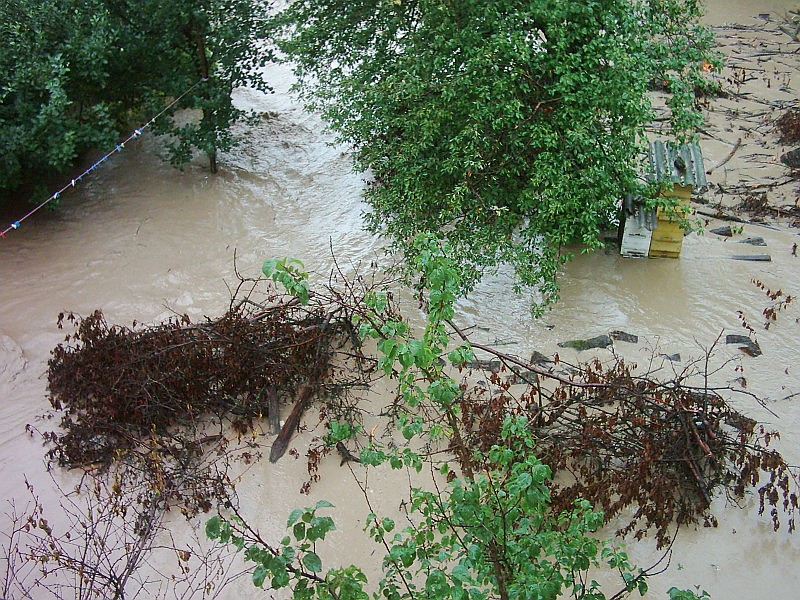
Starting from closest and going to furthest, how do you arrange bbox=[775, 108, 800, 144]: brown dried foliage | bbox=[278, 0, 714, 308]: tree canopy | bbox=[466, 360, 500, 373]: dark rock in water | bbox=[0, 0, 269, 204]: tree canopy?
bbox=[278, 0, 714, 308]: tree canopy, bbox=[466, 360, 500, 373]: dark rock in water, bbox=[0, 0, 269, 204]: tree canopy, bbox=[775, 108, 800, 144]: brown dried foliage

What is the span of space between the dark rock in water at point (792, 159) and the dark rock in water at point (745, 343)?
348 centimetres

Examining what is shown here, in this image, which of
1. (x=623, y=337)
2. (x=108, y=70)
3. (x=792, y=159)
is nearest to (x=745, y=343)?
(x=623, y=337)

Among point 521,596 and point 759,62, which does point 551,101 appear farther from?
point 759,62

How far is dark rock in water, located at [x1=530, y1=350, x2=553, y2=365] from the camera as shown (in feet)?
22.4

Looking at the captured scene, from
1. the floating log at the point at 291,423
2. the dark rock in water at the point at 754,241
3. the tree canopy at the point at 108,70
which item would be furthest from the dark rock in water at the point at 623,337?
the tree canopy at the point at 108,70

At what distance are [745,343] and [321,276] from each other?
409 cm

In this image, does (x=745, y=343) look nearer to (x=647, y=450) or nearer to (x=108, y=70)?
(x=647, y=450)

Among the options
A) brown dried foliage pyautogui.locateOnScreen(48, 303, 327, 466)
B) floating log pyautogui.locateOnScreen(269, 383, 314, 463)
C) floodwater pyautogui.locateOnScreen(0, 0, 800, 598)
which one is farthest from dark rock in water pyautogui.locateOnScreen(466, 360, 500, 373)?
floating log pyautogui.locateOnScreen(269, 383, 314, 463)

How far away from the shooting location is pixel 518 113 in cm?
632

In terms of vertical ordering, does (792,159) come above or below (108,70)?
below

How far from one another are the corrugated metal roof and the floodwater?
3.19 ft

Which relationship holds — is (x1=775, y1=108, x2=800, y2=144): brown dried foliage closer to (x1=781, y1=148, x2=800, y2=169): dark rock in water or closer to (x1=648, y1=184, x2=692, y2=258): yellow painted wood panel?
(x1=781, y1=148, x2=800, y2=169): dark rock in water

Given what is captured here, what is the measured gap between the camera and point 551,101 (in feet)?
22.1

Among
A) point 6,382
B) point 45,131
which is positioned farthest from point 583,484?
point 45,131
